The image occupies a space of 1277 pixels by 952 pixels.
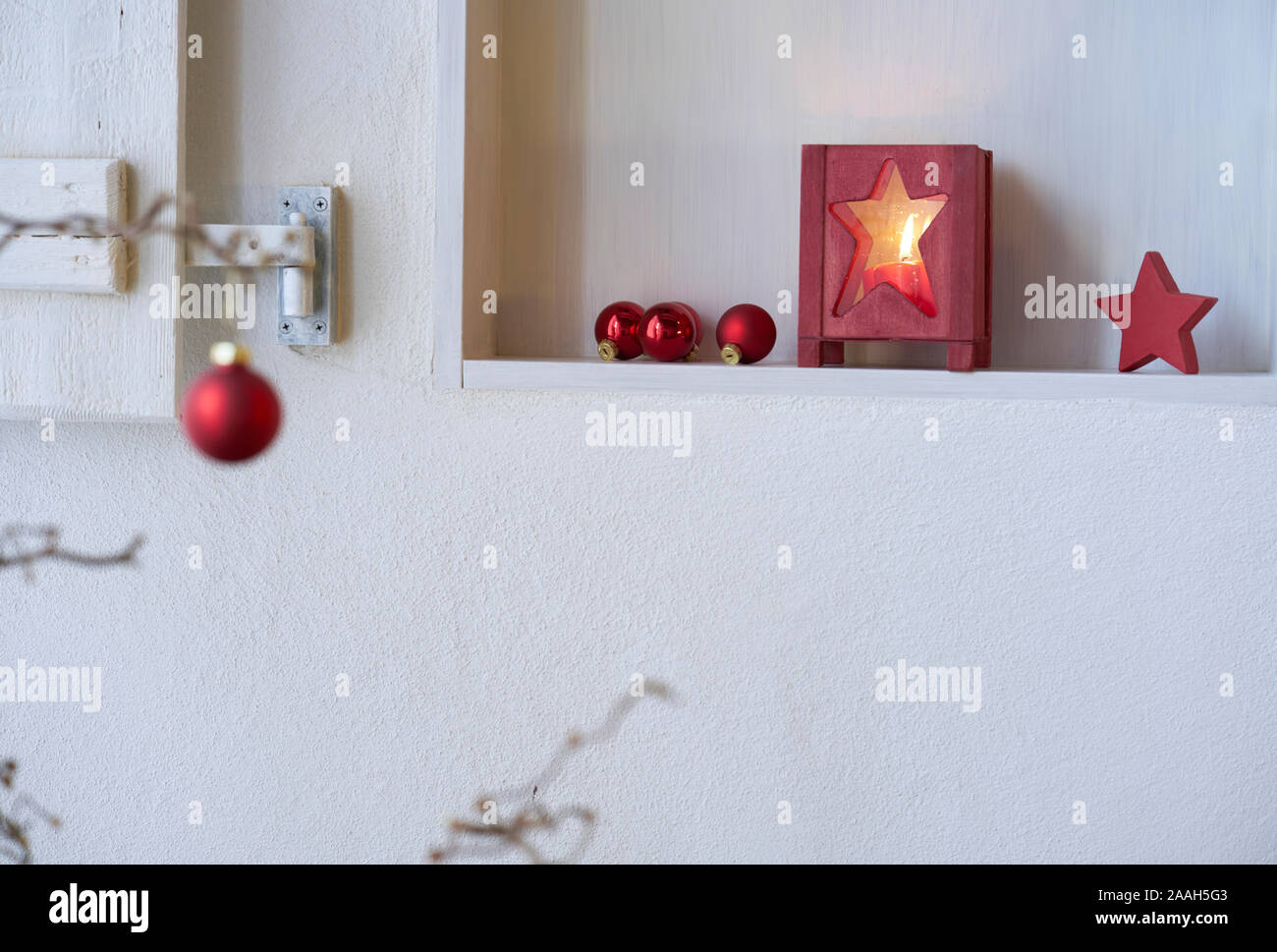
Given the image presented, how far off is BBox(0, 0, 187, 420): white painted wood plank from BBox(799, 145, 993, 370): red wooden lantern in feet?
1.77

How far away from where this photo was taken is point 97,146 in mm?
853

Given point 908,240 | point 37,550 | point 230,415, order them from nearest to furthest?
point 230,415 → point 908,240 → point 37,550

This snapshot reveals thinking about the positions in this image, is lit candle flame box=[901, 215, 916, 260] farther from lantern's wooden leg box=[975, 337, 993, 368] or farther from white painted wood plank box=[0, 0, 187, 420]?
white painted wood plank box=[0, 0, 187, 420]

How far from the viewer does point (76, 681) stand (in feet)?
3.14

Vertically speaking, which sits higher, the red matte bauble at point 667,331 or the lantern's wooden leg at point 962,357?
the red matte bauble at point 667,331

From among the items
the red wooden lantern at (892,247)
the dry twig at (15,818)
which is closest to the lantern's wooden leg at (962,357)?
the red wooden lantern at (892,247)

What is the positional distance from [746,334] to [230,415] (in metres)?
0.49

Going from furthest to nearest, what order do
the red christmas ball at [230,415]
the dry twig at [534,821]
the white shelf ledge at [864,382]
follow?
the dry twig at [534,821] < the white shelf ledge at [864,382] < the red christmas ball at [230,415]

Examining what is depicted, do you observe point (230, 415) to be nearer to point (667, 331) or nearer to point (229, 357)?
point (229, 357)

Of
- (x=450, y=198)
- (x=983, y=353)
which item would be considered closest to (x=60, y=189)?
(x=450, y=198)

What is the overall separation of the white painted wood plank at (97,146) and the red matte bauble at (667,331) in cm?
40

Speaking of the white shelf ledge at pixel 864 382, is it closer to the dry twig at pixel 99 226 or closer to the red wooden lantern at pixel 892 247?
the red wooden lantern at pixel 892 247

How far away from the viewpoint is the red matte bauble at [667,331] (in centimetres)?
88

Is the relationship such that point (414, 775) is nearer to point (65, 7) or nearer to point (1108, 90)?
point (65, 7)
